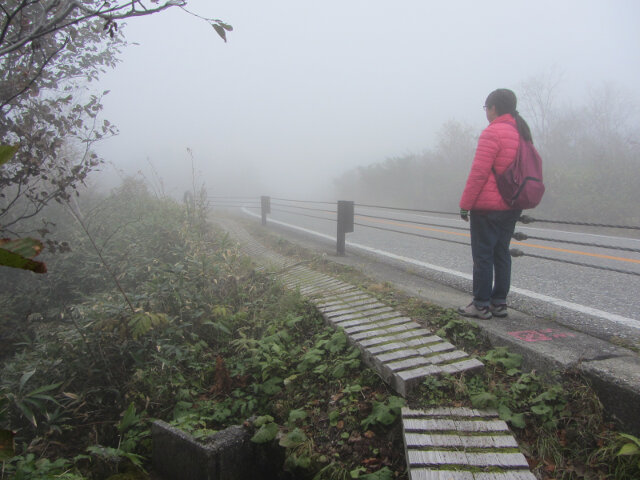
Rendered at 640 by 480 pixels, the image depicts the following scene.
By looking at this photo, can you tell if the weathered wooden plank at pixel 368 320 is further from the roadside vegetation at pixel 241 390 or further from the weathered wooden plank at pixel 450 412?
the weathered wooden plank at pixel 450 412

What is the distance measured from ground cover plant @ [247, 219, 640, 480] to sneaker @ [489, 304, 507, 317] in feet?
1.55

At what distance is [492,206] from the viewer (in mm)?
3240

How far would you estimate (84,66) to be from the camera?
6.32 m

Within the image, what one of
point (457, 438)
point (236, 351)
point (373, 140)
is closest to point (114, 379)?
point (236, 351)

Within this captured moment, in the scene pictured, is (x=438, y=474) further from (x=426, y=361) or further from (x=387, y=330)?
(x=387, y=330)

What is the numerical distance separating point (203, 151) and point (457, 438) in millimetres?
47459

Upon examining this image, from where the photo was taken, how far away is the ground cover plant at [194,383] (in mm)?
2371

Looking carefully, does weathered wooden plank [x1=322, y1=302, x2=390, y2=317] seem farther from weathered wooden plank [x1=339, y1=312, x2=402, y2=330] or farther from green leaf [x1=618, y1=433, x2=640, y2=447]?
green leaf [x1=618, y1=433, x2=640, y2=447]

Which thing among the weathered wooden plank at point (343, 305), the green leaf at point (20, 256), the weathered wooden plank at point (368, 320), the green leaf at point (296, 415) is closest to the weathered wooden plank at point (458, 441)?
the green leaf at point (296, 415)

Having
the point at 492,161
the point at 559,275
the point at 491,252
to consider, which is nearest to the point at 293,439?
the point at 491,252

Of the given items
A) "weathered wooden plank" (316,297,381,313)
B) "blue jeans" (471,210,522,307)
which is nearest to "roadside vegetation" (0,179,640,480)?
"weathered wooden plank" (316,297,381,313)

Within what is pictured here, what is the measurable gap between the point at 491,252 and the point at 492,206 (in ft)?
1.27

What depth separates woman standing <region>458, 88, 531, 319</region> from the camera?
3.24 metres

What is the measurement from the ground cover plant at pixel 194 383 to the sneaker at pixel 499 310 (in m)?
1.30
